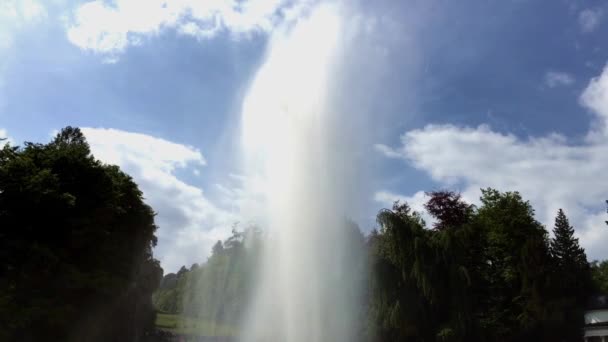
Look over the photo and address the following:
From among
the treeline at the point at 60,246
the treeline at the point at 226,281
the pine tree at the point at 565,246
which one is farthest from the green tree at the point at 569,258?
the treeline at the point at 60,246

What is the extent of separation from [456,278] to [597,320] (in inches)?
906

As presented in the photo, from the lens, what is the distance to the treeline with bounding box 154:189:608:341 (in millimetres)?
35750

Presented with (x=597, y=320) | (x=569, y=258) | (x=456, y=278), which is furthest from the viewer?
(x=569, y=258)

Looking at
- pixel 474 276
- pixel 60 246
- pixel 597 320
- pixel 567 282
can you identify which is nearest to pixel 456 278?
pixel 474 276

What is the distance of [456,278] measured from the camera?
37.4 meters

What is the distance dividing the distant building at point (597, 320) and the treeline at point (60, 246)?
43.0m

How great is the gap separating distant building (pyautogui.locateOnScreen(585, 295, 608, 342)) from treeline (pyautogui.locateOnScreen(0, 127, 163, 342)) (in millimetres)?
43035

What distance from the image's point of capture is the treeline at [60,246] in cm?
2780

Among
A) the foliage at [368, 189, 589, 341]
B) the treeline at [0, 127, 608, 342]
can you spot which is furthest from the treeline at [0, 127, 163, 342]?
the foliage at [368, 189, 589, 341]

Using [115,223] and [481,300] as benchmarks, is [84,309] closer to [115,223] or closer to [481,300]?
[115,223]

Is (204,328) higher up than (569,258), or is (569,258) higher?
(569,258)

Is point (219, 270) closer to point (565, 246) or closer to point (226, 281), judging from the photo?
point (226, 281)

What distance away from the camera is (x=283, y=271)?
94.7ft

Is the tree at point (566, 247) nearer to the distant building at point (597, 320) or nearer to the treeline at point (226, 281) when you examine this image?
the distant building at point (597, 320)
